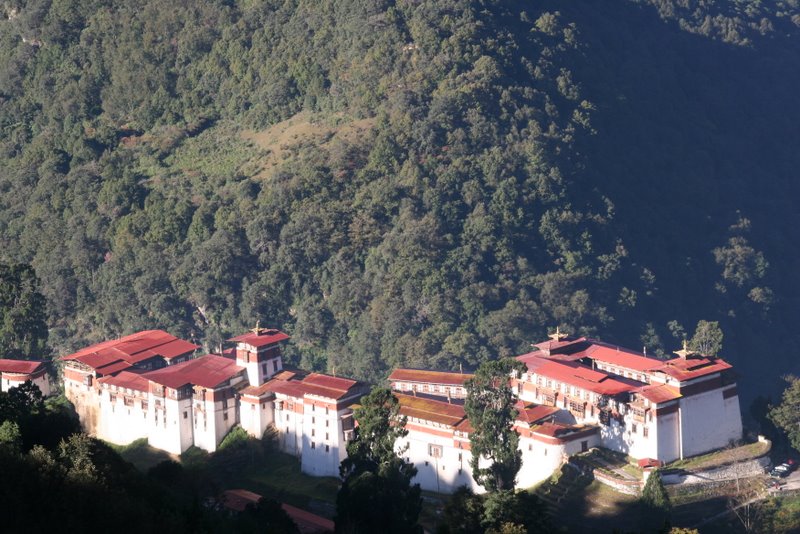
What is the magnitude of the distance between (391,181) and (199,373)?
27977mm

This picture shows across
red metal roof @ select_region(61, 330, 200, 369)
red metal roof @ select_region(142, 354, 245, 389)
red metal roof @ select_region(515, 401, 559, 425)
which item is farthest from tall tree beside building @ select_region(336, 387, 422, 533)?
red metal roof @ select_region(61, 330, 200, 369)

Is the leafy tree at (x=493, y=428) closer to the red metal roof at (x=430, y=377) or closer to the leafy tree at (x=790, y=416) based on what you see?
the red metal roof at (x=430, y=377)

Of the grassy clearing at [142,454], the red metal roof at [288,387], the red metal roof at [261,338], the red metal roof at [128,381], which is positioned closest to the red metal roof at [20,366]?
the red metal roof at [128,381]

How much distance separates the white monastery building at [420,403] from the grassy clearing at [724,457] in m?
0.38

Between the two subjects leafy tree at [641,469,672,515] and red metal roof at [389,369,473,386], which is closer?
leafy tree at [641,469,672,515]

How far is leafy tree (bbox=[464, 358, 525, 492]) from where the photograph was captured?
165ft

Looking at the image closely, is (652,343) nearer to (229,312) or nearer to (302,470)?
(229,312)

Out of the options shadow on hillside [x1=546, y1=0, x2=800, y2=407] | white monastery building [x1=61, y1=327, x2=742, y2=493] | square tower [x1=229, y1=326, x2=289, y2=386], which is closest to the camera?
white monastery building [x1=61, y1=327, x2=742, y2=493]

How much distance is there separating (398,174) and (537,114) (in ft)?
34.3

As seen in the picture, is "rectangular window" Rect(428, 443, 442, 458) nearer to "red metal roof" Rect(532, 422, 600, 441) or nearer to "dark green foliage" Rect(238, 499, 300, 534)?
"red metal roof" Rect(532, 422, 600, 441)

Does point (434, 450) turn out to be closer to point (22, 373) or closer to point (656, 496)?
point (656, 496)

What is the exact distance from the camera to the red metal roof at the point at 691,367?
177 ft

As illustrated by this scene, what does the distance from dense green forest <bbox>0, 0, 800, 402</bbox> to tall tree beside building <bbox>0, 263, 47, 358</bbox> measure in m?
13.5

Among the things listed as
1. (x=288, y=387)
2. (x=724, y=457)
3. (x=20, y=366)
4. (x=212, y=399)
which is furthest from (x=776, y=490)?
(x=20, y=366)
